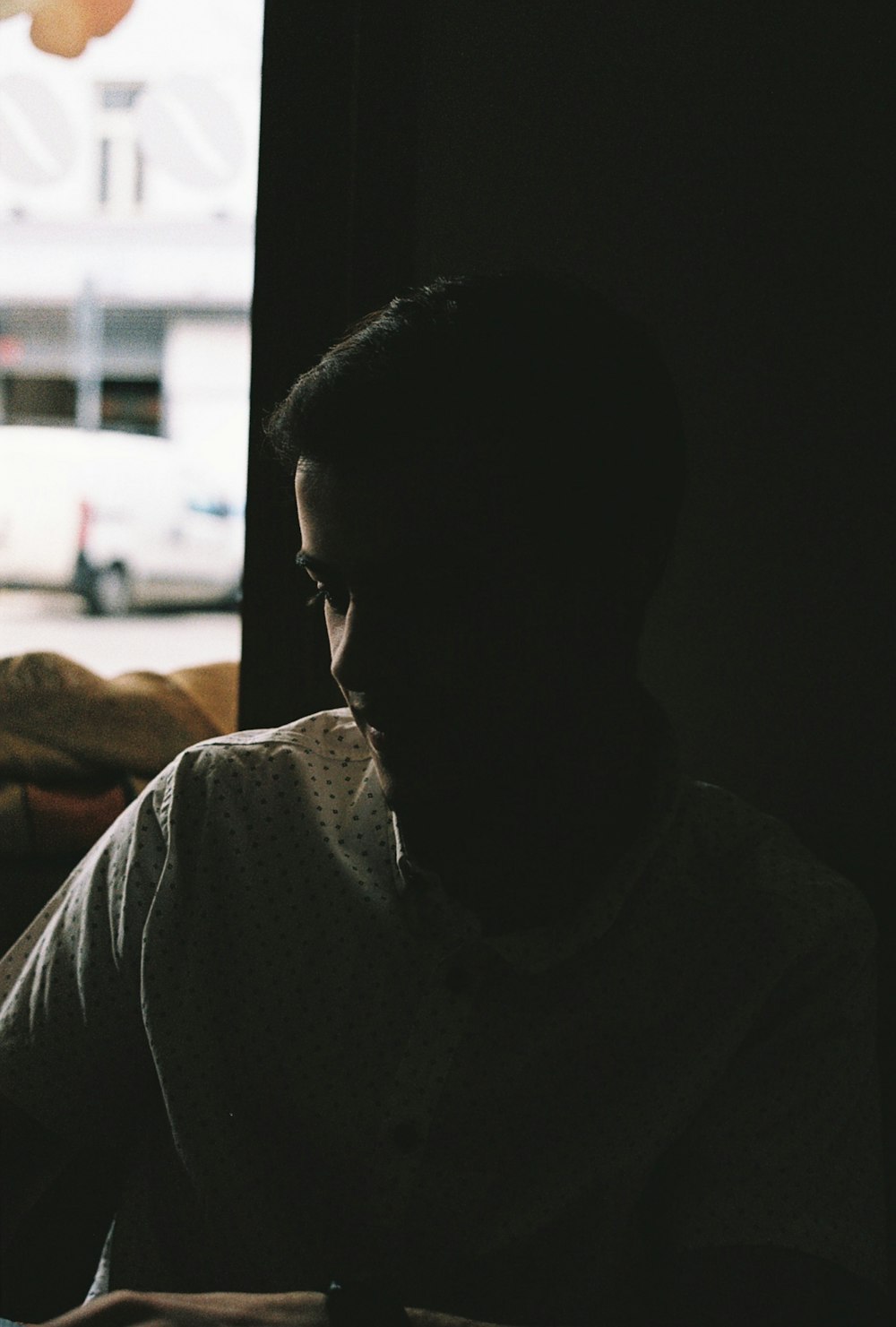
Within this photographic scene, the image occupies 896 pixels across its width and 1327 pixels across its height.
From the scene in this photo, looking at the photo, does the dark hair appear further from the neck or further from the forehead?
the neck

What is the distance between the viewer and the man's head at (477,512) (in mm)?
919

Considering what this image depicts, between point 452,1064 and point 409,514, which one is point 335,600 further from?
point 452,1064

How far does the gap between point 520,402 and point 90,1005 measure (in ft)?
2.10

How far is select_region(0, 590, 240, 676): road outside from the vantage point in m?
2.75

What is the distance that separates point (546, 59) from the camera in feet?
4.48

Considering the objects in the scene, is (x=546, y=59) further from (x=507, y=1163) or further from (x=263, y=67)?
(x=507, y=1163)

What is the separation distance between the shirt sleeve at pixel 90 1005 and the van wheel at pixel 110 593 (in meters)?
3.23

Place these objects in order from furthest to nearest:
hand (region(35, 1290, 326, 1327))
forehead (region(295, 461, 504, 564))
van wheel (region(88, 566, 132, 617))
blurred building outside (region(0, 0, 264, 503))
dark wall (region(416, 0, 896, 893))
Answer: van wheel (region(88, 566, 132, 617)), blurred building outside (region(0, 0, 264, 503)), dark wall (region(416, 0, 896, 893)), forehead (region(295, 461, 504, 564)), hand (region(35, 1290, 326, 1327))

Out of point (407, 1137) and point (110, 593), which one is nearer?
point (407, 1137)

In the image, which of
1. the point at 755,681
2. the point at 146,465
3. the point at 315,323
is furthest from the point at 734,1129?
the point at 146,465

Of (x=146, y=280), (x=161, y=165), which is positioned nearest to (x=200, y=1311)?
(x=161, y=165)

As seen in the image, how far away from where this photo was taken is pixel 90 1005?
101cm

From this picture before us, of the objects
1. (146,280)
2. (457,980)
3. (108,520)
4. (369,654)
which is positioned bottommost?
(108,520)

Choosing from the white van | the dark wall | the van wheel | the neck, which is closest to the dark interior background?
the dark wall
